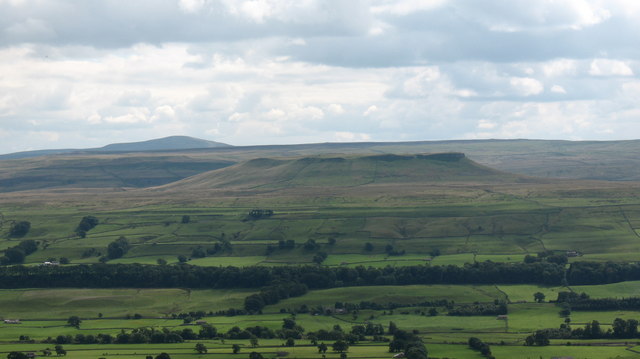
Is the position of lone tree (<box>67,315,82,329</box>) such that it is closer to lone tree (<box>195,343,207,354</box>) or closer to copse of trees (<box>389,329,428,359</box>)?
lone tree (<box>195,343,207,354</box>)

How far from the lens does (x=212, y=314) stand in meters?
184

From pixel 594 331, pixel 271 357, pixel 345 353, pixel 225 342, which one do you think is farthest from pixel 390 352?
pixel 594 331

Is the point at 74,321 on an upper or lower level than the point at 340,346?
upper

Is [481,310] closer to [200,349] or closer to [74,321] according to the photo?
[200,349]

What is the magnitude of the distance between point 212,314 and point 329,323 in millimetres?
27725

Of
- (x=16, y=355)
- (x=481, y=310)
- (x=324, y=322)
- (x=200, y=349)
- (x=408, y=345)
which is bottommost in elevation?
(x=324, y=322)

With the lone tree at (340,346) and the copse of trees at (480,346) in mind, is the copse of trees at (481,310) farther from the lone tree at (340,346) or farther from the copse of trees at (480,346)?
the lone tree at (340,346)

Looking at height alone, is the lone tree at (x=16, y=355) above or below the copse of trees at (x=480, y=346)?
above

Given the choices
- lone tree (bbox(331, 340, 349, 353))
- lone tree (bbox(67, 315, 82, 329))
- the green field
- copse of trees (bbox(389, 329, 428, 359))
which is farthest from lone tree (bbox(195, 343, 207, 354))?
lone tree (bbox(67, 315, 82, 329))

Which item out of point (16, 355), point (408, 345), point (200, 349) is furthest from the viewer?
point (200, 349)

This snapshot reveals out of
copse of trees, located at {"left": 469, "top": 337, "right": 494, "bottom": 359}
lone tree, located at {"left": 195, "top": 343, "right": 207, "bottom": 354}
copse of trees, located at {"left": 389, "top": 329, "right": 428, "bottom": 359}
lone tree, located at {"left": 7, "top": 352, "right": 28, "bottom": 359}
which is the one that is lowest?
copse of trees, located at {"left": 469, "top": 337, "right": 494, "bottom": 359}

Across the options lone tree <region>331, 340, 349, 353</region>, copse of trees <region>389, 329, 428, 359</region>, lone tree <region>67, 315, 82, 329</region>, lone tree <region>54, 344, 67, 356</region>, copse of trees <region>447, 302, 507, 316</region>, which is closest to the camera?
copse of trees <region>389, 329, 428, 359</region>

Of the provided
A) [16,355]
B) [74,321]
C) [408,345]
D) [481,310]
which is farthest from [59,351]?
[481,310]

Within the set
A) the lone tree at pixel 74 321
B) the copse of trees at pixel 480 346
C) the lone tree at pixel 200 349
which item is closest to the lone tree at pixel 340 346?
the lone tree at pixel 200 349
